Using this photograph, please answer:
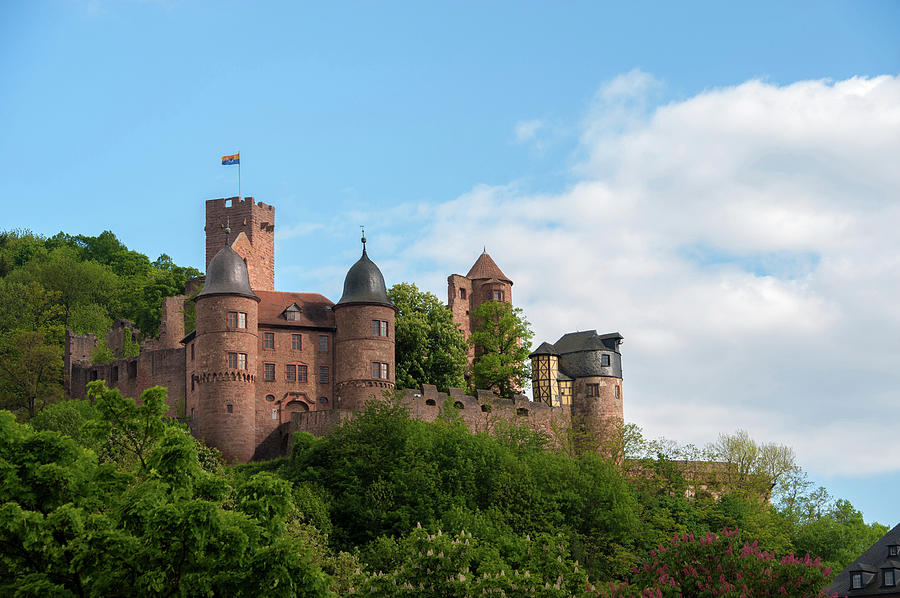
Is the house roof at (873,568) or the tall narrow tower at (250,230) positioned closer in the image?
the house roof at (873,568)

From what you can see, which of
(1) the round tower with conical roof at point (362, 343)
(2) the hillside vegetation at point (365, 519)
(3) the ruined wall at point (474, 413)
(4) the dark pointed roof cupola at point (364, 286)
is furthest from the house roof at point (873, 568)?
(4) the dark pointed roof cupola at point (364, 286)

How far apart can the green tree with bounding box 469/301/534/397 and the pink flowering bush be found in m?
44.3

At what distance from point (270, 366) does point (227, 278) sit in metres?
5.27

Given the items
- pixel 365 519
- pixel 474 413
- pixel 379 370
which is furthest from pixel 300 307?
pixel 365 519

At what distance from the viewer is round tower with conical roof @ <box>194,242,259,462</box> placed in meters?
64.2

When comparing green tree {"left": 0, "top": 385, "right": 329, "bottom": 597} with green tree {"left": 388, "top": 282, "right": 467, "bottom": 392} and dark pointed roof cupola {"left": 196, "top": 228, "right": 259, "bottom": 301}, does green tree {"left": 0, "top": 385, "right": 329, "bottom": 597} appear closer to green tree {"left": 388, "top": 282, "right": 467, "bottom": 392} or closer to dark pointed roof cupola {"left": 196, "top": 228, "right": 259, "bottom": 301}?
dark pointed roof cupola {"left": 196, "top": 228, "right": 259, "bottom": 301}

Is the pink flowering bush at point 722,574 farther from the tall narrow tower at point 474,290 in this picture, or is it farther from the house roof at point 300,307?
the tall narrow tower at point 474,290

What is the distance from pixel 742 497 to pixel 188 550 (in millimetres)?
58737

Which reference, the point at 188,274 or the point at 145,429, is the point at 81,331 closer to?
the point at 188,274

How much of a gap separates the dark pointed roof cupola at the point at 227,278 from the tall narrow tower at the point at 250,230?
11.0 metres

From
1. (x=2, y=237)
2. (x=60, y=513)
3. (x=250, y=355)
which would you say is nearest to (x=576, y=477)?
(x=250, y=355)

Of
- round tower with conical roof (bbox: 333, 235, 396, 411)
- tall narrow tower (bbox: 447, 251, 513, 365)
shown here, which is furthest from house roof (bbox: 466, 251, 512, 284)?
round tower with conical roof (bbox: 333, 235, 396, 411)

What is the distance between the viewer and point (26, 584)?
2631 centimetres

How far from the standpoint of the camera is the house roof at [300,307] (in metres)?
68.6
